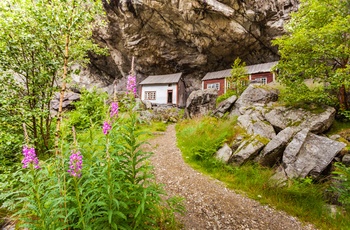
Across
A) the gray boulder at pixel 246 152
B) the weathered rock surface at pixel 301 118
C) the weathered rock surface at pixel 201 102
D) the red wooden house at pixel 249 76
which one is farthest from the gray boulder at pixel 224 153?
the red wooden house at pixel 249 76

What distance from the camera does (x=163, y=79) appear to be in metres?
32.0

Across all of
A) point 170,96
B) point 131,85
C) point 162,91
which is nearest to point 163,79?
point 162,91

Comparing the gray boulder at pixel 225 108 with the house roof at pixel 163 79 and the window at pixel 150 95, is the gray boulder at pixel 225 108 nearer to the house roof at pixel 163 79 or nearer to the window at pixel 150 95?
the house roof at pixel 163 79

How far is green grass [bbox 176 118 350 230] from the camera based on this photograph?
14.6 feet

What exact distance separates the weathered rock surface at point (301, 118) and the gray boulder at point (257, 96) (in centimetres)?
294

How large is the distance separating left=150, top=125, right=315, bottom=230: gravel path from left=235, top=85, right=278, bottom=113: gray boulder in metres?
7.62

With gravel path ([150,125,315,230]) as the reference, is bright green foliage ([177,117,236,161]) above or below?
above

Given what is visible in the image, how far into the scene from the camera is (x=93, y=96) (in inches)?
403

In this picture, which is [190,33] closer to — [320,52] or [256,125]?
[320,52]

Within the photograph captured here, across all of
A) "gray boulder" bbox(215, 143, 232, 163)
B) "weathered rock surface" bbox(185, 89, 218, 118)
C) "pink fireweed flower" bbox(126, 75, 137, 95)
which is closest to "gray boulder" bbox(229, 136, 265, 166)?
"gray boulder" bbox(215, 143, 232, 163)

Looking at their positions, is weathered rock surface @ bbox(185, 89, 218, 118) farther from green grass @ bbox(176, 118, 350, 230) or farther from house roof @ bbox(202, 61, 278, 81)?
house roof @ bbox(202, 61, 278, 81)

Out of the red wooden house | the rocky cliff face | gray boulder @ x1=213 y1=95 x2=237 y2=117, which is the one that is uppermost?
the rocky cliff face

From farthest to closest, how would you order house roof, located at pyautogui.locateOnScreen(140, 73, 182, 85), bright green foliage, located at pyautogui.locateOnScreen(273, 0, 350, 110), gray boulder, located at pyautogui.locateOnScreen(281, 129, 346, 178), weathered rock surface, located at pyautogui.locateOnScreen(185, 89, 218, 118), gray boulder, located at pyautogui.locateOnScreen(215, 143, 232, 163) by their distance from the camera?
house roof, located at pyautogui.locateOnScreen(140, 73, 182, 85) < weathered rock surface, located at pyautogui.locateOnScreen(185, 89, 218, 118) < gray boulder, located at pyautogui.locateOnScreen(215, 143, 232, 163) < bright green foliage, located at pyautogui.locateOnScreen(273, 0, 350, 110) < gray boulder, located at pyautogui.locateOnScreen(281, 129, 346, 178)

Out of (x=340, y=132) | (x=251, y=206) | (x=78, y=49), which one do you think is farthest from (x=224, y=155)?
(x=78, y=49)
